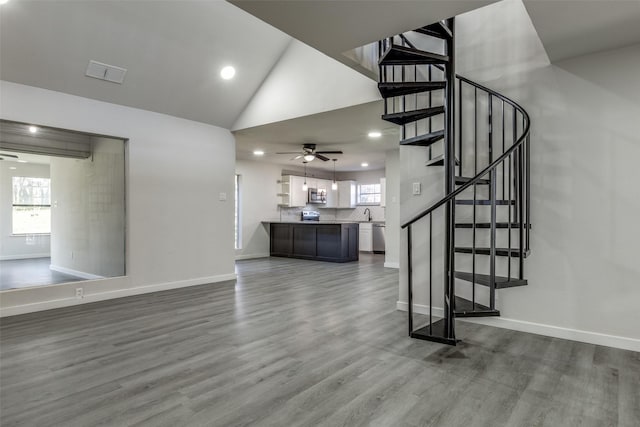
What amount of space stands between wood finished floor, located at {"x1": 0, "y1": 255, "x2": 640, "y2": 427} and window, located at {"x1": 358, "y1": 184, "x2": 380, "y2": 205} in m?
7.42

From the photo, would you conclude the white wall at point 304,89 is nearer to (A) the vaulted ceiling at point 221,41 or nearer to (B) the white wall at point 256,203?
(A) the vaulted ceiling at point 221,41

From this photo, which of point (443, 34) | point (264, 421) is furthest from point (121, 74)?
point (264, 421)

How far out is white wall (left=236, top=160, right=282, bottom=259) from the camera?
9.07 meters

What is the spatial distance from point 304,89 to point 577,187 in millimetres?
3403

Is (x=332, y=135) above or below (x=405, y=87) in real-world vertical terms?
above

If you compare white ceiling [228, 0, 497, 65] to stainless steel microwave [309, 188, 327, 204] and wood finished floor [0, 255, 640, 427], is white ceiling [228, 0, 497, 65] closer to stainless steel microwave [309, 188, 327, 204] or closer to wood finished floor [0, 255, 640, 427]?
wood finished floor [0, 255, 640, 427]

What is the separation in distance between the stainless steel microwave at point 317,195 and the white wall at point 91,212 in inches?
243

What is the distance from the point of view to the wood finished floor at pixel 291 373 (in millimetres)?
1943

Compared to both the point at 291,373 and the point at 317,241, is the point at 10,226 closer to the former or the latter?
the point at 291,373

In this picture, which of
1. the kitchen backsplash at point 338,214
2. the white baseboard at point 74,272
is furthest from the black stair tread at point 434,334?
the kitchen backsplash at point 338,214

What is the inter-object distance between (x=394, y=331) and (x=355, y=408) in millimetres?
1423

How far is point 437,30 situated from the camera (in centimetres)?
328

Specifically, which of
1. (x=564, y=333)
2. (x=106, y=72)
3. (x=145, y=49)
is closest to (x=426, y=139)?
(x=564, y=333)

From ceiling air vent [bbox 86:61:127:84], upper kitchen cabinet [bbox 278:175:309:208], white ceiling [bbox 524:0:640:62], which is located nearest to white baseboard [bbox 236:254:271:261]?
upper kitchen cabinet [bbox 278:175:309:208]
